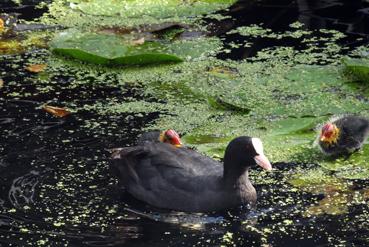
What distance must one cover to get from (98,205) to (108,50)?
9.34 ft

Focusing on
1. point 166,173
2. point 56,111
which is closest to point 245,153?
point 166,173

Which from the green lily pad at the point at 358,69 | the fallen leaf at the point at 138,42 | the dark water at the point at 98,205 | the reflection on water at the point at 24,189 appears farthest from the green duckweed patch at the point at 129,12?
the reflection on water at the point at 24,189

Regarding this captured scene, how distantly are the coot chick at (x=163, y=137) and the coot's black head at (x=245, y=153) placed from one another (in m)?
0.67

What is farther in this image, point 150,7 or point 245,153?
point 150,7

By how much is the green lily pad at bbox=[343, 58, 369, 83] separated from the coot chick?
5.95 ft

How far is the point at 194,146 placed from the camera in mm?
6984

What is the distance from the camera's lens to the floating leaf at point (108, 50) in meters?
8.66

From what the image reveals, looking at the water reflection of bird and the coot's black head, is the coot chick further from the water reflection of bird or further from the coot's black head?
the water reflection of bird

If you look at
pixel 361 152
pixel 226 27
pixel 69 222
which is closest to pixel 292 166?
pixel 361 152

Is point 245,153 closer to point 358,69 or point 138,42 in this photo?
point 358,69

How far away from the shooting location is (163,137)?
6836 millimetres

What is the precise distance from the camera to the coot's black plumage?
20.3 ft

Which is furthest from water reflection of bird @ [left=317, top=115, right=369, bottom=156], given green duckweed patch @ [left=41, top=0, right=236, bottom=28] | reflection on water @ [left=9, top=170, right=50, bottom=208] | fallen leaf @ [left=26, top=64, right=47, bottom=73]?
green duckweed patch @ [left=41, top=0, right=236, bottom=28]

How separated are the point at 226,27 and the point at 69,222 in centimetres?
428
